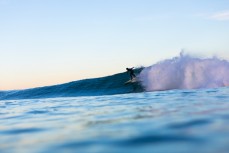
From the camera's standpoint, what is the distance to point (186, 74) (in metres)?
20.5

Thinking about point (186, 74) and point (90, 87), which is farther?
point (90, 87)

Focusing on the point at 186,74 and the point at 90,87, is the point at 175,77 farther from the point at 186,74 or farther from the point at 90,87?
the point at 90,87

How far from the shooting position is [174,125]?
3807 millimetres

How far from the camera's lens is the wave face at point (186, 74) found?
62.5 ft

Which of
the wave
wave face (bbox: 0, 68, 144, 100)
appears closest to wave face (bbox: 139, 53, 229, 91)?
the wave

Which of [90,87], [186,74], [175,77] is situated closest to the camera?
[186,74]

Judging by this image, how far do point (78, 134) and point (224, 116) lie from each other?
2168 mm

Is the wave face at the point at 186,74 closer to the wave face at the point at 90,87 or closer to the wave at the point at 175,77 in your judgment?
the wave at the point at 175,77

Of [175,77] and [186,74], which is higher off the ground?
[186,74]

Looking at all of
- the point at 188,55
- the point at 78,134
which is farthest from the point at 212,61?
the point at 78,134

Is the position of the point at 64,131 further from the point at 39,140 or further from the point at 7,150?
the point at 7,150

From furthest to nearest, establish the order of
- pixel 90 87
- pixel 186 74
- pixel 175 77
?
1. pixel 90 87
2. pixel 175 77
3. pixel 186 74

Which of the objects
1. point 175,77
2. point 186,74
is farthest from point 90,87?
point 186,74

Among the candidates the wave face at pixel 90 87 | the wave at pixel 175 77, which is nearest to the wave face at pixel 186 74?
the wave at pixel 175 77
